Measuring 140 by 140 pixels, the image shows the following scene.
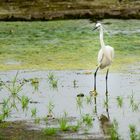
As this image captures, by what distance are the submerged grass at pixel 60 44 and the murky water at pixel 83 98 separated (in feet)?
5.02

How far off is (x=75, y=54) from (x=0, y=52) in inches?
109

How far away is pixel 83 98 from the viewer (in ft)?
41.9

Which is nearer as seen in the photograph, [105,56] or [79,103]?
[79,103]

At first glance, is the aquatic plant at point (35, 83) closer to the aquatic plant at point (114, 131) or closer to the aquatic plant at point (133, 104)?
the aquatic plant at point (133, 104)

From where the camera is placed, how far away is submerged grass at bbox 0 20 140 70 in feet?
59.9

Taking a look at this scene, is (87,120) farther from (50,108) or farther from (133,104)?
(133,104)

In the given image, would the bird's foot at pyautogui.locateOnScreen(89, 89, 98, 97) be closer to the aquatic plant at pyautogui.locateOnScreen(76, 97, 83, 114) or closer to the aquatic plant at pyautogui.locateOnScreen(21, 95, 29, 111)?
the aquatic plant at pyautogui.locateOnScreen(76, 97, 83, 114)

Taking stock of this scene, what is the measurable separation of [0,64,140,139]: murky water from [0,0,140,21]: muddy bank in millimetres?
14863

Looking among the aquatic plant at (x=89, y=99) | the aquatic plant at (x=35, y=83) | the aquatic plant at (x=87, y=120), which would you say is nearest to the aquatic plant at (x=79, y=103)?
the aquatic plant at (x=89, y=99)

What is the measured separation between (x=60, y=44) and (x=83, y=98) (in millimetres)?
9450

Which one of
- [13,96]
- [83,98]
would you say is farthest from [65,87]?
[13,96]

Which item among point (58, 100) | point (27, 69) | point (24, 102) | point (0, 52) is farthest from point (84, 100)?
point (0, 52)

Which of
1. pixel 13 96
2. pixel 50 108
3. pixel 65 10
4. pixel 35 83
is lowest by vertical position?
pixel 50 108

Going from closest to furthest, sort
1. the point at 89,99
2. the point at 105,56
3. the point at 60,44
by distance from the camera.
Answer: the point at 89,99
the point at 105,56
the point at 60,44
